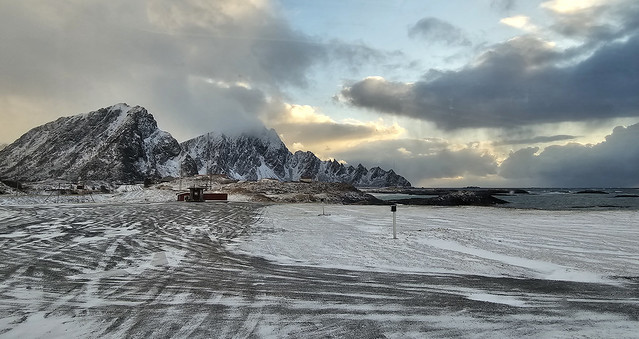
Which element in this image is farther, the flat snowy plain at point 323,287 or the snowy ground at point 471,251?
the snowy ground at point 471,251

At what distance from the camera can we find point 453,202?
255 feet

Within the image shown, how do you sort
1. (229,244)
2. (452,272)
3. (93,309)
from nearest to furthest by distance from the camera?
1. (93,309)
2. (452,272)
3. (229,244)

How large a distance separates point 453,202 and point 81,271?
76044 mm

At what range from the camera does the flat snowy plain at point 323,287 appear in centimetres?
535

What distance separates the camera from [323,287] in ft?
24.9

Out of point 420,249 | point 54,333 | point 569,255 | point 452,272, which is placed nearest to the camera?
point 54,333

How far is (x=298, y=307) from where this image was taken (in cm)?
625

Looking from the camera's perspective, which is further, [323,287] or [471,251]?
[471,251]

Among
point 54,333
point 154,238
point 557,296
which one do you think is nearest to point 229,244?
point 154,238

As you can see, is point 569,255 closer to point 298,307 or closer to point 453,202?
point 298,307

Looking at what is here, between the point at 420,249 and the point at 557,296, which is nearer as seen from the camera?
the point at 557,296

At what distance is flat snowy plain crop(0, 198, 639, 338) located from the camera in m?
5.35

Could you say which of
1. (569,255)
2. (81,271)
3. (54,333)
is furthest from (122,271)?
(569,255)

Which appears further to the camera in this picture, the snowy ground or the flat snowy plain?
the snowy ground
